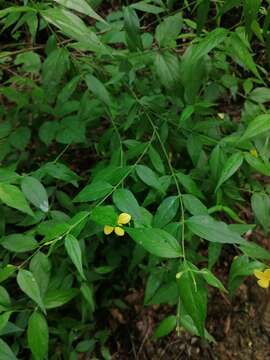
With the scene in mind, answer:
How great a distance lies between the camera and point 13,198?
114 cm

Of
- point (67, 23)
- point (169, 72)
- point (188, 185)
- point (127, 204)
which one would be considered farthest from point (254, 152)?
point (67, 23)

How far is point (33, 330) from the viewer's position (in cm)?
117

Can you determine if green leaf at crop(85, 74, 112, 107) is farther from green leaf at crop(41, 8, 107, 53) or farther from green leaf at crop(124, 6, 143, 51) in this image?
green leaf at crop(41, 8, 107, 53)

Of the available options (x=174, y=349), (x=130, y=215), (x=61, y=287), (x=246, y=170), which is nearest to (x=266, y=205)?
(x=246, y=170)

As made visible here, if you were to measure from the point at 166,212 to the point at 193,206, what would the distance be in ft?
0.32

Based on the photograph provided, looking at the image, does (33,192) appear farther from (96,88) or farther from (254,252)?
(254,252)

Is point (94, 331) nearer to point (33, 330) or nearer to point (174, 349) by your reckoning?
point (174, 349)

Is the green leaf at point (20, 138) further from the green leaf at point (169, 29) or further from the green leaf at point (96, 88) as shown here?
the green leaf at point (169, 29)

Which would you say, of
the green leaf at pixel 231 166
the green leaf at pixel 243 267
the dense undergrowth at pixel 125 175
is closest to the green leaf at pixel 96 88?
the dense undergrowth at pixel 125 175

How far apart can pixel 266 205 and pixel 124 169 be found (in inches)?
22.7

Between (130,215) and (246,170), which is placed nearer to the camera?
(130,215)

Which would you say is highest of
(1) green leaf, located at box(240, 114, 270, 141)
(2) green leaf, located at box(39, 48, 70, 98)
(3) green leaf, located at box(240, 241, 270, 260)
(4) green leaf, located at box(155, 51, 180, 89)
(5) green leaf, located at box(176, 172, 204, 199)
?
(2) green leaf, located at box(39, 48, 70, 98)

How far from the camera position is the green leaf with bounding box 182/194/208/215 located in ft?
4.17

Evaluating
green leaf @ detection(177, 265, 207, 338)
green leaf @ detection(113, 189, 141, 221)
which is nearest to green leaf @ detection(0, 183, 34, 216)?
green leaf @ detection(113, 189, 141, 221)
